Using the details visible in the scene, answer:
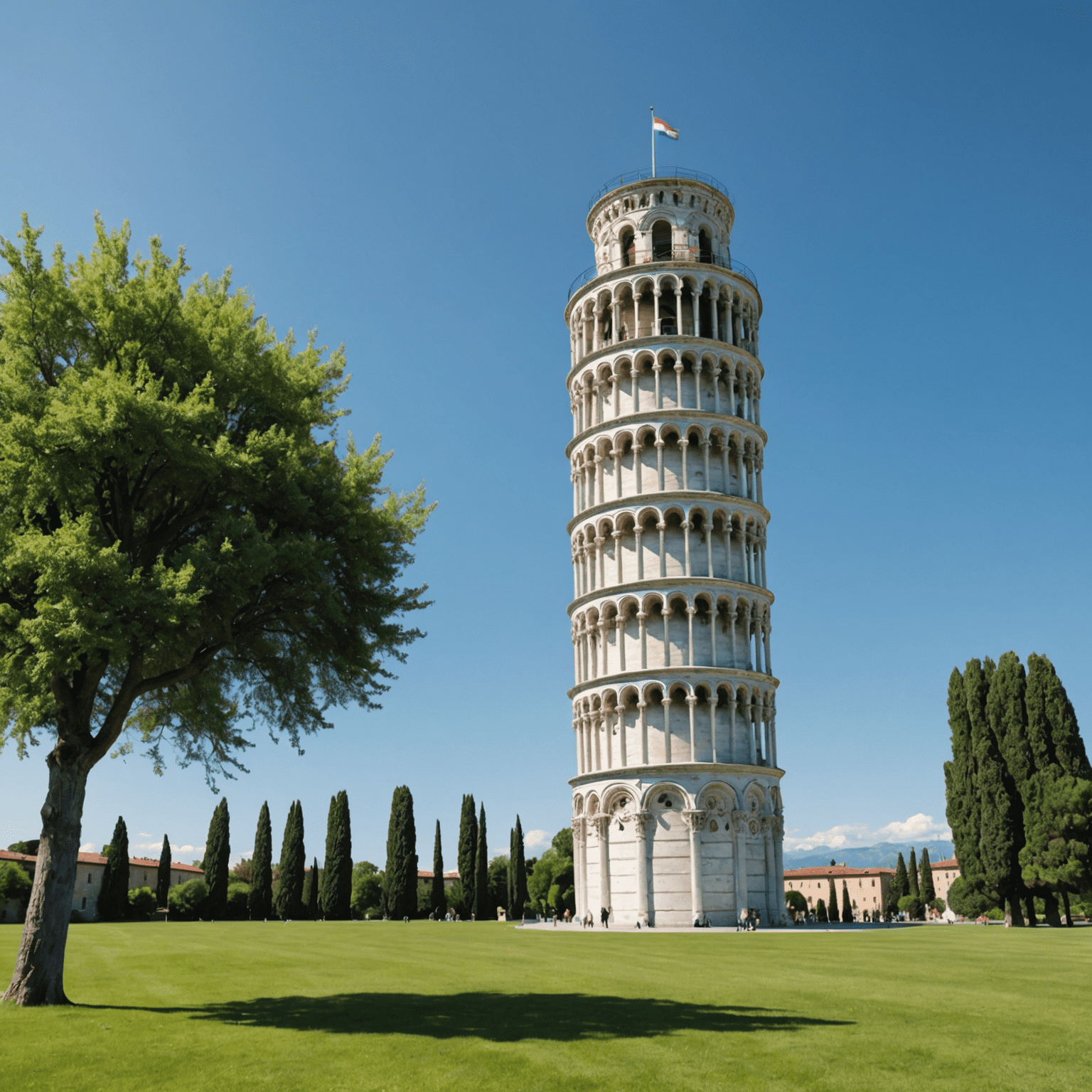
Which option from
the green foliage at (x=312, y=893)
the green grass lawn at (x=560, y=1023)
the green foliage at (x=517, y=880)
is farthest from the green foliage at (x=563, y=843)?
the green grass lawn at (x=560, y=1023)

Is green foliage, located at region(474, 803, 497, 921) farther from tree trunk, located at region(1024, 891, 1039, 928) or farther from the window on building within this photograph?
the window on building

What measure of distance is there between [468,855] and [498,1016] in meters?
80.3

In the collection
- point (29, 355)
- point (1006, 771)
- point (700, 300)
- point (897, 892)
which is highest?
point (700, 300)

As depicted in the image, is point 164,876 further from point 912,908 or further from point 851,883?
point 851,883

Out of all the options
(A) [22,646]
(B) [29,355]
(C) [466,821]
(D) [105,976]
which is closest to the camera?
(A) [22,646]

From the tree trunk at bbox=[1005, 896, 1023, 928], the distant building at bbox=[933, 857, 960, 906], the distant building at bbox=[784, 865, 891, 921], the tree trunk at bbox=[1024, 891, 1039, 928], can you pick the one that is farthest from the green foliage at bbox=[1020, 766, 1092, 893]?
the distant building at bbox=[933, 857, 960, 906]

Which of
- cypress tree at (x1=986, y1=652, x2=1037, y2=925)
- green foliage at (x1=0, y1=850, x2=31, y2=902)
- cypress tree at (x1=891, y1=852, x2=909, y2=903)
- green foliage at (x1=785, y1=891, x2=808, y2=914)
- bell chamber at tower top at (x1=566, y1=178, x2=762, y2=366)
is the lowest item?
green foliage at (x1=785, y1=891, x2=808, y2=914)

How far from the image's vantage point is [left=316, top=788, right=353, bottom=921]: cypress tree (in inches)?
3492

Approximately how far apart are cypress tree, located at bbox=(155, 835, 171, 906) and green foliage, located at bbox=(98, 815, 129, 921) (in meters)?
8.27

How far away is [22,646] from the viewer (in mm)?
17719

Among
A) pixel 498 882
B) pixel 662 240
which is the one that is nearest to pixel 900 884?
pixel 498 882

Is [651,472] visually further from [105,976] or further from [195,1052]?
[195,1052]

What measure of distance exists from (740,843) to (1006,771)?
24090mm

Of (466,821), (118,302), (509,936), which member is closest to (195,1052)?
(118,302)
